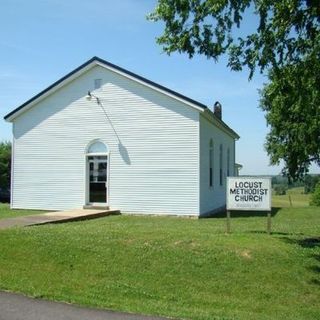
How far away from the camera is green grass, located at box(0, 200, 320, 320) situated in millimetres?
9602

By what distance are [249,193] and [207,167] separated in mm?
11504

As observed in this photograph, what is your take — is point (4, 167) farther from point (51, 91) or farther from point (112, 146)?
point (112, 146)

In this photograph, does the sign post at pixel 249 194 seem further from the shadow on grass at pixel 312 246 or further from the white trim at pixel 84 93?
the white trim at pixel 84 93

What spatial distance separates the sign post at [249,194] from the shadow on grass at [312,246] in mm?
901

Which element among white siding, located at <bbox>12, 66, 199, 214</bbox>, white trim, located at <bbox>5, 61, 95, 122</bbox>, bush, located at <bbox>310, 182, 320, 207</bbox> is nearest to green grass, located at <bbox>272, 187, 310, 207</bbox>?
bush, located at <bbox>310, 182, 320, 207</bbox>

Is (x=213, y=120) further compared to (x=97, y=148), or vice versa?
(x=213, y=120)

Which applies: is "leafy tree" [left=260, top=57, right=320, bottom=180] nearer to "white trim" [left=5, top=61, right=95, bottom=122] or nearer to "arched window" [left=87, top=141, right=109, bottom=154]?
"arched window" [left=87, top=141, right=109, bottom=154]

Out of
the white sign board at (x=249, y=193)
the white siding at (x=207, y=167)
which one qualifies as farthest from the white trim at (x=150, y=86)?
the white sign board at (x=249, y=193)

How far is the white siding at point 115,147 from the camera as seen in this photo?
938 inches

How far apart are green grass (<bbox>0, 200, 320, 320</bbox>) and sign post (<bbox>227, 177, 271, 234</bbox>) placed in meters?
0.73

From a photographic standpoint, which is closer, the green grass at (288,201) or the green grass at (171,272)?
the green grass at (171,272)

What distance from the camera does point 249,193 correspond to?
14.6m

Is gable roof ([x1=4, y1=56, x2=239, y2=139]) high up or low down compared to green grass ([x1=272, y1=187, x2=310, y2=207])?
up

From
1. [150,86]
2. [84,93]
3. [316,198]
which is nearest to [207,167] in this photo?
[150,86]
